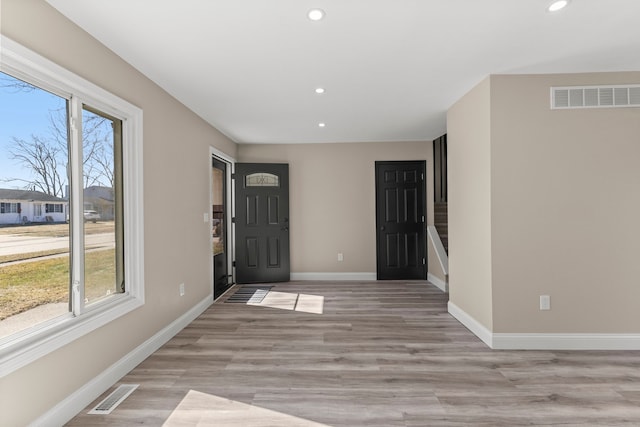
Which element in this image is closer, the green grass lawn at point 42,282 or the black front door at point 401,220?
the green grass lawn at point 42,282

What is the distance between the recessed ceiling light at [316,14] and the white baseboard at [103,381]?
277cm

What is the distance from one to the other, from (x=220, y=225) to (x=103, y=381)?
309 centimetres

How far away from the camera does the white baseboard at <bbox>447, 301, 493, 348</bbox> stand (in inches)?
118

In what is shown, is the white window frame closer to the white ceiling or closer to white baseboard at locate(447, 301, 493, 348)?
the white ceiling

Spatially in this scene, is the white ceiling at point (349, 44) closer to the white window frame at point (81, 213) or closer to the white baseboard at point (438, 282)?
the white window frame at point (81, 213)

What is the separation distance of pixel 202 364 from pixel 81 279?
1.15m

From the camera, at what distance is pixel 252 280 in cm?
552

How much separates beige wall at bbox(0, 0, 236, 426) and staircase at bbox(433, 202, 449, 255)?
3.70 meters

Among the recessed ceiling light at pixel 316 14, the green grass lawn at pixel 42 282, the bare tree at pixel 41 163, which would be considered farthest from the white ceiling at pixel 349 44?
the green grass lawn at pixel 42 282

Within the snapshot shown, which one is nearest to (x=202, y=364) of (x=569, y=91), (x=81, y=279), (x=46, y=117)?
(x=81, y=279)

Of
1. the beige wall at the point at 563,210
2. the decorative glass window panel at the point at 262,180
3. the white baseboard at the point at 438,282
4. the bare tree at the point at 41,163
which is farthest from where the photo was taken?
the decorative glass window panel at the point at 262,180

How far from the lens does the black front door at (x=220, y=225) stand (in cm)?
499

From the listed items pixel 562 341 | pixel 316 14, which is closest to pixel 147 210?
pixel 316 14

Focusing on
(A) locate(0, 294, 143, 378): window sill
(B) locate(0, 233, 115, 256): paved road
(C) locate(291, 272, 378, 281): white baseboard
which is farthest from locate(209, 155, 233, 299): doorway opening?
(B) locate(0, 233, 115, 256): paved road
